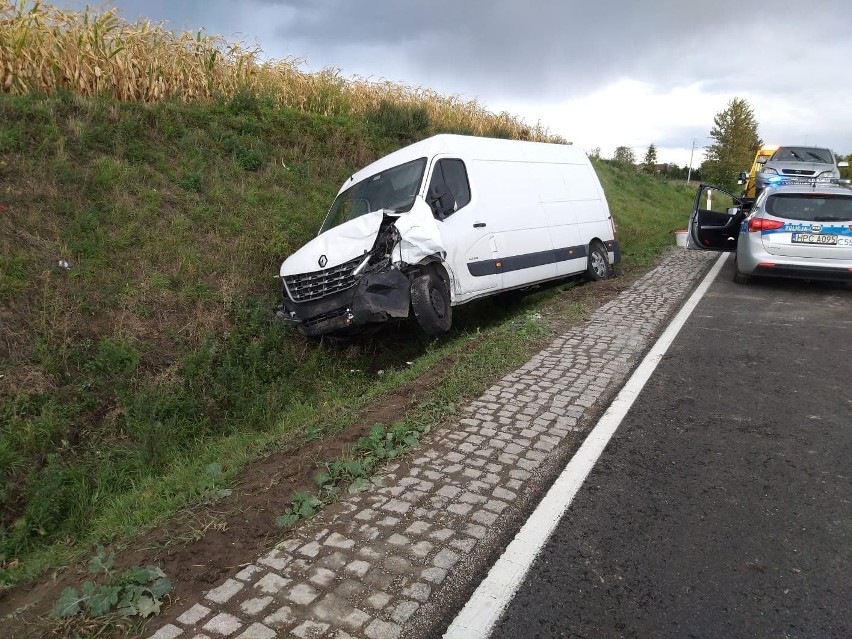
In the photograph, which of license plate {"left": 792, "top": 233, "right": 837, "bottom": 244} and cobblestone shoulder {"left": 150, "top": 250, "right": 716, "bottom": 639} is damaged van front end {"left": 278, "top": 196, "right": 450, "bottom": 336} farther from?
license plate {"left": 792, "top": 233, "right": 837, "bottom": 244}

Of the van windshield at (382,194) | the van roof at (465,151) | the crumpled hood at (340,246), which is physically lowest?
the crumpled hood at (340,246)

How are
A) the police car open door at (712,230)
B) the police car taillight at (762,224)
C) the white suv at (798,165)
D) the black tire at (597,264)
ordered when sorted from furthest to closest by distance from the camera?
the white suv at (798,165) → the police car open door at (712,230) → the black tire at (597,264) → the police car taillight at (762,224)

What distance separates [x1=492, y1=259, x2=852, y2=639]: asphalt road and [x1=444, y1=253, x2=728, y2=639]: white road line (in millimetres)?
58

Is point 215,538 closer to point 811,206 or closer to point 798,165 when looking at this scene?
point 811,206

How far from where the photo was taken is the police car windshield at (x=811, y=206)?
8750mm

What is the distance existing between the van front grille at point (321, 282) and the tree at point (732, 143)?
53.6 m

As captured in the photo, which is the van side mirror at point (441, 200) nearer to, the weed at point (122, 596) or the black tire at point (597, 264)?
the black tire at point (597, 264)

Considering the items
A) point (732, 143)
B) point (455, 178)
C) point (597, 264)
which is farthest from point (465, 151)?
point (732, 143)

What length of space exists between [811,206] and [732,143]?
52728mm

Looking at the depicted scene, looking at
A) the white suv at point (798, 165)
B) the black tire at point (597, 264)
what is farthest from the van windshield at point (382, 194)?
the white suv at point (798, 165)

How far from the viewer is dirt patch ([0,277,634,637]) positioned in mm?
3018

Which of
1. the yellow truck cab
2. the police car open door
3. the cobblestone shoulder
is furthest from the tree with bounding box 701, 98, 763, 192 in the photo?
the cobblestone shoulder

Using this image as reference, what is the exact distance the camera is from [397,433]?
178 inches

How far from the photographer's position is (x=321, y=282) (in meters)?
6.70
